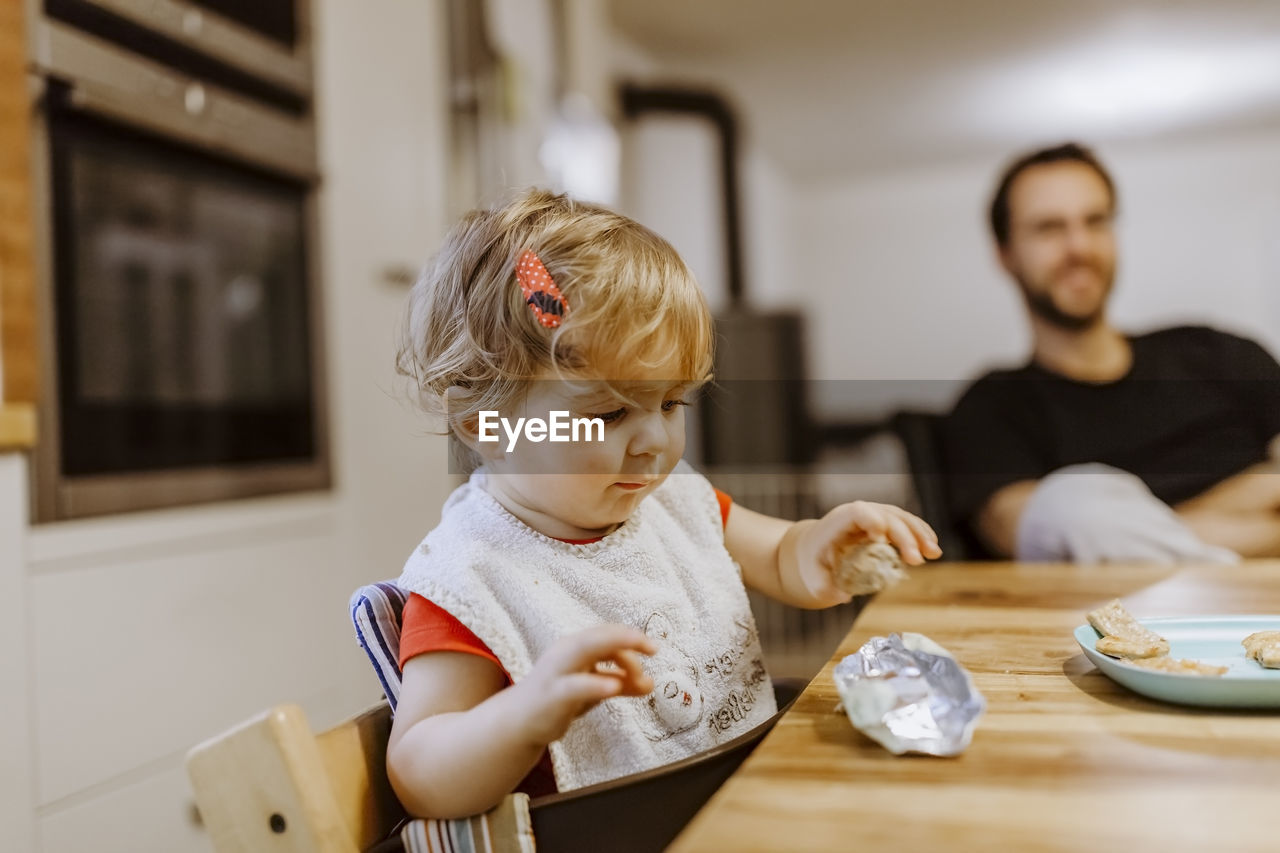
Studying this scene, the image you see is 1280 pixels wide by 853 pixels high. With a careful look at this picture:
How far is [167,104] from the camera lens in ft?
4.16

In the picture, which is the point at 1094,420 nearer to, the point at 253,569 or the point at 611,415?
the point at 611,415

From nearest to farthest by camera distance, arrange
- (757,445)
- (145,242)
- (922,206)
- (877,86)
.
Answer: (145,242) → (757,445) → (877,86) → (922,206)

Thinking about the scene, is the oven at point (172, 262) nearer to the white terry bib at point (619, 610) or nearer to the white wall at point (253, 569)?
the white wall at point (253, 569)

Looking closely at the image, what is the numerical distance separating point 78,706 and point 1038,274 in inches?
47.9

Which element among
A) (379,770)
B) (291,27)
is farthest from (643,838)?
(291,27)

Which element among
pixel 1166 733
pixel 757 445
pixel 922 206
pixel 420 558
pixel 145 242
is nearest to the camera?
pixel 1166 733

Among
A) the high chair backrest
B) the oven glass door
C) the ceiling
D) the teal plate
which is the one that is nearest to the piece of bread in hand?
the teal plate

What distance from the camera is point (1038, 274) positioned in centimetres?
127

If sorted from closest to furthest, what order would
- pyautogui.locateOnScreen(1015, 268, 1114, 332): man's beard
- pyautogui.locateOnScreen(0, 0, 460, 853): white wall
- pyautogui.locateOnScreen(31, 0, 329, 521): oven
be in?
pyautogui.locateOnScreen(0, 0, 460, 853): white wall → pyautogui.locateOnScreen(31, 0, 329, 521): oven → pyautogui.locateOnScreen(1015, 268, 1114, 332): man's beard

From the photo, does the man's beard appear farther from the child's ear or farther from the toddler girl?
the child's ear

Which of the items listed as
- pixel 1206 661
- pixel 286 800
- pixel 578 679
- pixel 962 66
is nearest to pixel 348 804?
pixel 286 800

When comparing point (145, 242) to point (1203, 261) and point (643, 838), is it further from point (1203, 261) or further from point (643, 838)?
point (1203, 261)

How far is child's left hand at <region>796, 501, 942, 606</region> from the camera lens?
0.52 meters

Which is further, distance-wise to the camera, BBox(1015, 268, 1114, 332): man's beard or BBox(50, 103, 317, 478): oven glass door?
BBox(1015, 268, 1114, 332): man's beard
